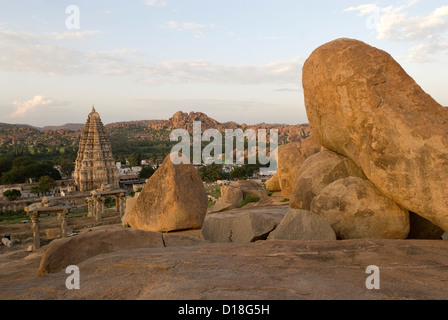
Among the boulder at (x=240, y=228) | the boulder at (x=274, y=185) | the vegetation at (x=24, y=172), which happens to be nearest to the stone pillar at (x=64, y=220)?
the boulder at (x=274, y=185)

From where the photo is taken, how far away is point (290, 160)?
16.6 meters

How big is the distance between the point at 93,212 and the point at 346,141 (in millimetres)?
27038

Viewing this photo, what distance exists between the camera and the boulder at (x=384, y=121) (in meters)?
5.32

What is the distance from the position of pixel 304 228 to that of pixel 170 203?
12.8 ft

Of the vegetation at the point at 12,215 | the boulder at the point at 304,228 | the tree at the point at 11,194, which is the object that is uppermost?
the boulder at the point at 304,228

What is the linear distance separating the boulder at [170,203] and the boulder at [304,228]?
3112 mm

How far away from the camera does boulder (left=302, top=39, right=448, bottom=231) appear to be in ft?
17.5

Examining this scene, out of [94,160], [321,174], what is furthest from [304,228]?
[94,160]

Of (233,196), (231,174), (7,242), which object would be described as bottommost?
(7,242)

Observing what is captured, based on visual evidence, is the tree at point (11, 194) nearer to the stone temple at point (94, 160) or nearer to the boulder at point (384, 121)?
the stone temple at point (94, 160)
